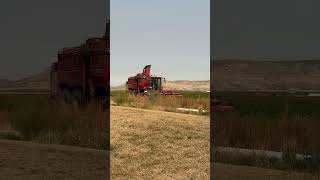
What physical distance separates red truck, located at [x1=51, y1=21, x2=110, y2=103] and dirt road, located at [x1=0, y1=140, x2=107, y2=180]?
6685 mm

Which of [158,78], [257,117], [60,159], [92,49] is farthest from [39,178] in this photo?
[158,78]

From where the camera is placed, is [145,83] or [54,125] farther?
[145,83]

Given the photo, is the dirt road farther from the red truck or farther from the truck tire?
the red truck

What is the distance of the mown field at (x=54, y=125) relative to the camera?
10.6 meters

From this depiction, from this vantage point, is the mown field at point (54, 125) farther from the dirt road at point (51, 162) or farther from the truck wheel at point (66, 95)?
the truck wheel at point (66, 95)

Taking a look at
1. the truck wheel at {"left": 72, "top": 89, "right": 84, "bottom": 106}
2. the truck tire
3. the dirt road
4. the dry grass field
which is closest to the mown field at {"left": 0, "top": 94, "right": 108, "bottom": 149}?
the dry grass field

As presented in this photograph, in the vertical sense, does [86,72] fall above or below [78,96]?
above

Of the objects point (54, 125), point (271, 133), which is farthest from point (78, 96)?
point (271, 133)

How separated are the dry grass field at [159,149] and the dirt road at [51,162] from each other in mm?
346

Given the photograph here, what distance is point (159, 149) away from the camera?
9523mm

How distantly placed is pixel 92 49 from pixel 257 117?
7.66 metres

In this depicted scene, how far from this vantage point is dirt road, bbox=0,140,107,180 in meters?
6.81

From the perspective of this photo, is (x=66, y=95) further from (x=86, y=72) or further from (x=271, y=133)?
(x=271, y=133)

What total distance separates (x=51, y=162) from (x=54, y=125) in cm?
446
